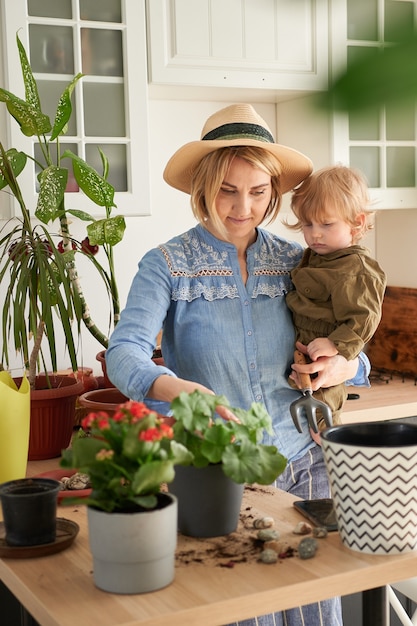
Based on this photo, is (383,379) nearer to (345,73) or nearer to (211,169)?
(211,169)

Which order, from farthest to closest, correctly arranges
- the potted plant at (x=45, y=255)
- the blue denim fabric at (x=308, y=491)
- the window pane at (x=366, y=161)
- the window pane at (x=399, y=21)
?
the window pane at (x=366, y=161) → the potted plant at (x=45, y=255) → the blue denim fabric at (x=308, y=491) → the window pane at (x=399, y=21)

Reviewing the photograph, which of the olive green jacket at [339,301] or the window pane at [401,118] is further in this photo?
the olive green jacket at [339,301]

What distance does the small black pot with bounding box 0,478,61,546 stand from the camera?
1.17 metres

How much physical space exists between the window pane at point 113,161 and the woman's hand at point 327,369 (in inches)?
45.5

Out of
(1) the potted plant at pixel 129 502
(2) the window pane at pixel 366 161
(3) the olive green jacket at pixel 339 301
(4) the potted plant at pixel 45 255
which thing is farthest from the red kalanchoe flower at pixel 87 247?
(1) the potted plant at pixel 129 502

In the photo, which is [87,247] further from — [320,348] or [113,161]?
[320,348]

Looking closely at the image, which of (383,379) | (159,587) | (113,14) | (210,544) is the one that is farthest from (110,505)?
(383,379)

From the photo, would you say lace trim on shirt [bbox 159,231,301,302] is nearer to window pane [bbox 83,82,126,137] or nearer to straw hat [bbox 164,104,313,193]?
straw hat [bbox 164,104,313,193]

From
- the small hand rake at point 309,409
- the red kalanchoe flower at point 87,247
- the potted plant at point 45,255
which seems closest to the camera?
the small hand rake at point 309,409

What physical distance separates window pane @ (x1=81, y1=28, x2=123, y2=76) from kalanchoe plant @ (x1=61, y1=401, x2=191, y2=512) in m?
1.88

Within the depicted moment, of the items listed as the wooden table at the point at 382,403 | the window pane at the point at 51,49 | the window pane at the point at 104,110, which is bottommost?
the wooden table at the point at 382,403

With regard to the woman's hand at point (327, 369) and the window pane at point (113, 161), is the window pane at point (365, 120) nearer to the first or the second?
the woman's hand at point (327, 369)

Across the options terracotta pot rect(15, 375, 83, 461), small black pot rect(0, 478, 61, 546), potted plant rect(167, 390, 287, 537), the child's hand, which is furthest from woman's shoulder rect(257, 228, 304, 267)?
small black pot rect(0, 478, 61, 546)

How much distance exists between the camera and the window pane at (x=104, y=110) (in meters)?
2.72
